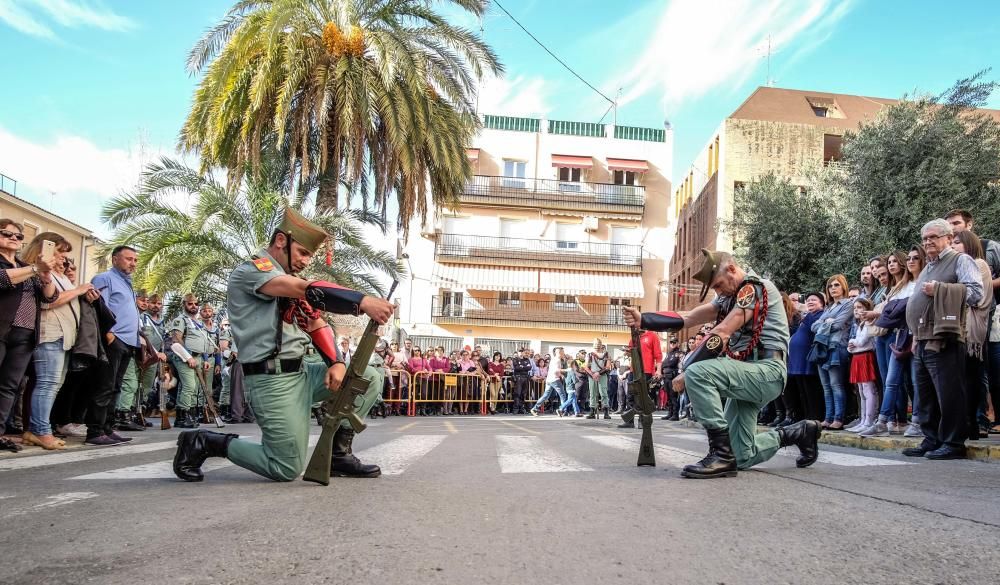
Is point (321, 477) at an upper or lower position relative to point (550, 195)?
lower

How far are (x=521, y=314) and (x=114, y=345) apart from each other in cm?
3601

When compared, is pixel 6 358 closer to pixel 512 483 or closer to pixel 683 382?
pixel 512 483

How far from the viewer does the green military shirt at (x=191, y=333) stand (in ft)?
37.3

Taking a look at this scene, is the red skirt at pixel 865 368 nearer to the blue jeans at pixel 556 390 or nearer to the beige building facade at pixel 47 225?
the blue jeans at pixel 556 390

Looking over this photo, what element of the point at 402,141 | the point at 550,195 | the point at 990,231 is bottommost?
the point at 990,231

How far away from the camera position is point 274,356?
14.8ft

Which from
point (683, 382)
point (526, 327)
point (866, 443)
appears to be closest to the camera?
point (683, 382)

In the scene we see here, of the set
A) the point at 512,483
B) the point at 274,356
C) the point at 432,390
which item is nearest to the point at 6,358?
the point at 274,356

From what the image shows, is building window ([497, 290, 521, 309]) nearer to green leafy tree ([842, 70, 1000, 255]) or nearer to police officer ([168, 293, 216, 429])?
green leafy tree ([842, 70, 1000, 255])

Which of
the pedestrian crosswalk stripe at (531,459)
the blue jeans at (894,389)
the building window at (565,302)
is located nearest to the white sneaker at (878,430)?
the blue jeans at (894,389)

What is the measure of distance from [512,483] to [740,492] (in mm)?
1344

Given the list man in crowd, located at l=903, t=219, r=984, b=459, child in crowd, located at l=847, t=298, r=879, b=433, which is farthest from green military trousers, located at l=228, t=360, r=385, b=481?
child in crowd, located at l=847, t=298, r=879, b=433

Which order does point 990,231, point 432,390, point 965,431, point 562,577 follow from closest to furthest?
point 562,577 → point 965,431 → point 990,231 → point 432,390

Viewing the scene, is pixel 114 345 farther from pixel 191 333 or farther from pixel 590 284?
pixel 590 284
